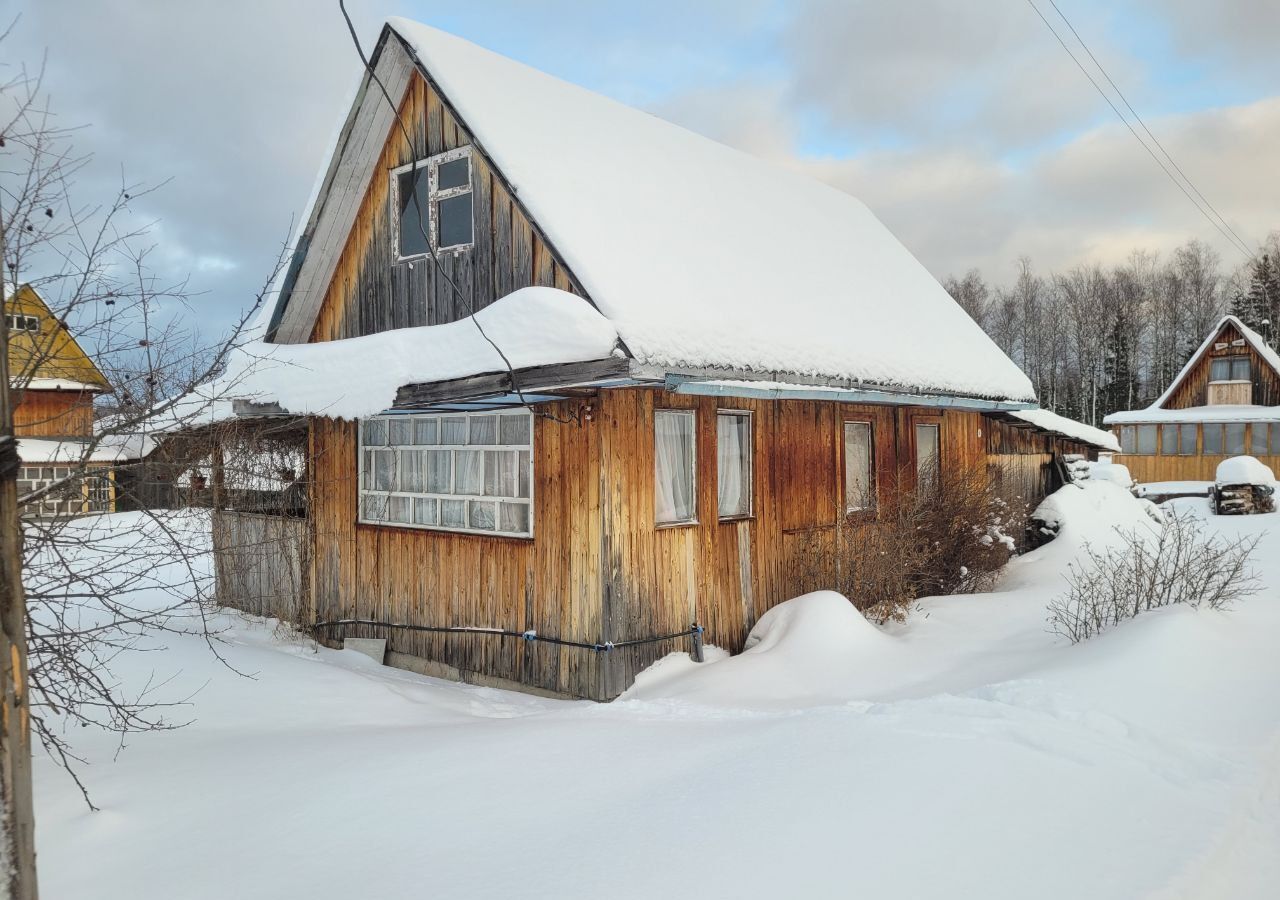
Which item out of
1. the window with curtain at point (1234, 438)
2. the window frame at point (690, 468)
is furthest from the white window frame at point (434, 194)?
the window with curtain at point (1234, 438)

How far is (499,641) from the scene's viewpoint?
872 cm

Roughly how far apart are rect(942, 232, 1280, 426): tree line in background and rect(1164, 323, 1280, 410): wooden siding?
14.4 m

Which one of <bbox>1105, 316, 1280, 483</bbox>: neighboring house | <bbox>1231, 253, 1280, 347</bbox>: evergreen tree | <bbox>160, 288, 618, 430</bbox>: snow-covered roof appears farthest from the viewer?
<bbox>1231, 253, 1280, 347</bbox>: evergreen tree

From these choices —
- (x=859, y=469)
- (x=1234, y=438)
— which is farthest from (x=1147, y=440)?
(x=859, y=469)

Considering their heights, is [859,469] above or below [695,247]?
below

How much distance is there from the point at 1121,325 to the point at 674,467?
165 ft

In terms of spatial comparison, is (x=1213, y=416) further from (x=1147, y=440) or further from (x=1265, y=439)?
(x=1147, y=440)

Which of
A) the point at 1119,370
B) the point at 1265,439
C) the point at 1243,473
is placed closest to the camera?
the point at 1243,473

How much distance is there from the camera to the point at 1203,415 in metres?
31.6

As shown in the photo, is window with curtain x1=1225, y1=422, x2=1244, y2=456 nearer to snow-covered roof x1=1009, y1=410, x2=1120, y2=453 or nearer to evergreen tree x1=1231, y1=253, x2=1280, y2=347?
snow-covered roof x1=1009, y1=410, x2=1120, y2=453

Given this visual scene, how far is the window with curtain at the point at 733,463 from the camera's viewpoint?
9.17 meters

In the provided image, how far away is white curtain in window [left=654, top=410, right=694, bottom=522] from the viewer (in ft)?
27.5

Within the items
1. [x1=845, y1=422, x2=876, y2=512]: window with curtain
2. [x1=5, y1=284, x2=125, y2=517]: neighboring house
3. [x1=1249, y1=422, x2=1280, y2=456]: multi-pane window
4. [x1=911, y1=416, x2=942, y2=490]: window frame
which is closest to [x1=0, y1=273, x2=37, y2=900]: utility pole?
[x1=5, y1=284, x2=125, y2=517]: neighboring house

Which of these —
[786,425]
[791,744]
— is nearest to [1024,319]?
[786,425]
